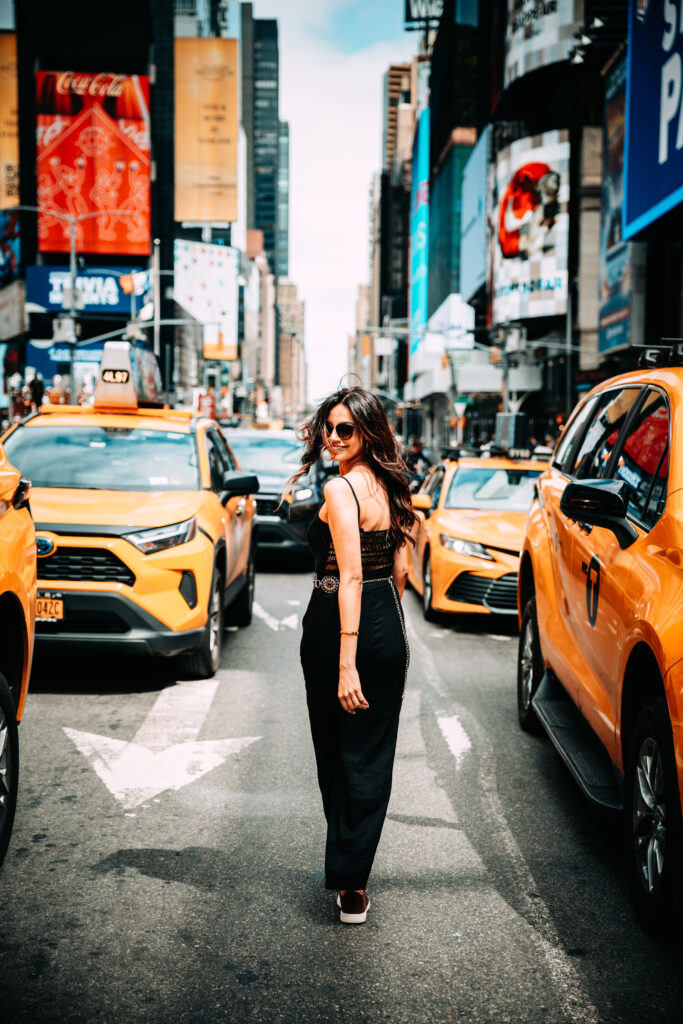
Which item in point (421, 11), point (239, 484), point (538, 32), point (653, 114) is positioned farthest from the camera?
point (421, 11)

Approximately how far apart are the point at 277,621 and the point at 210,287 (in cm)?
9615

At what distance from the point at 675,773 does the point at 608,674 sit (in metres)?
0.98

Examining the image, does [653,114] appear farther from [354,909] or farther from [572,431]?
[354,909]

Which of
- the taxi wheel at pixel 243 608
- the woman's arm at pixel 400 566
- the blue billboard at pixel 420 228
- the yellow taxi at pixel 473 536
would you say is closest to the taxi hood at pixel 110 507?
the taxi wheel at pixel 243 608

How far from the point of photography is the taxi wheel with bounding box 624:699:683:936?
3268mm

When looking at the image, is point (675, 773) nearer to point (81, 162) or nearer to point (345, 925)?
point (345, 925)

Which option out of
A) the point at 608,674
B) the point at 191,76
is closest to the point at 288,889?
the point at 608,674

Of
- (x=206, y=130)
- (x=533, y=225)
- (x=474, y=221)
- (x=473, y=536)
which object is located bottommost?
(x=473, y=536)

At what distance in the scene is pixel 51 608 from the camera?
21.9 feet

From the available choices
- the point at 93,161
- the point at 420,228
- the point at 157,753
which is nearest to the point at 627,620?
the point at 157,753

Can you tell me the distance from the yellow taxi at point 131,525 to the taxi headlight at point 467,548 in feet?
6.15

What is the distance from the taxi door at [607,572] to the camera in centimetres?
407

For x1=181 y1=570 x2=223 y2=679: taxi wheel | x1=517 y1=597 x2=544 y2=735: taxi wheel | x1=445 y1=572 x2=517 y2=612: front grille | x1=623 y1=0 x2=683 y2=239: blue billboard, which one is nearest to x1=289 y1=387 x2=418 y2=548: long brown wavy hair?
x1=517 y1=597 x2=544 y2=735: taxi wheel

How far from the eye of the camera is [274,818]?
4762mm
